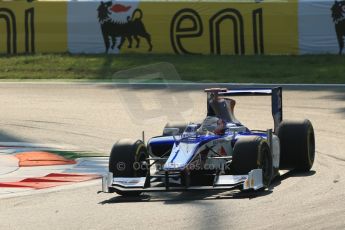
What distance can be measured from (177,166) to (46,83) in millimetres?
11968

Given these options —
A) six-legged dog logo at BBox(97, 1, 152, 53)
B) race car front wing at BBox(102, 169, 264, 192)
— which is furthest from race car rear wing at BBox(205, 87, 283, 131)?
six-legged dog logo at BBox(97, 1, 152, 53)

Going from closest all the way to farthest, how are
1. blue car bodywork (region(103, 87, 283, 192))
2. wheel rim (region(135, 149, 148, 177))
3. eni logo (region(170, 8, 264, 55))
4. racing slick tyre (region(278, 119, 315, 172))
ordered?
1. blue car bodywork (region(103, 87, 283, 192))
2. wheel rim (region(135, 149, 148, 177))
3. racing slick tyre (region(278, 119, 315, 172))
4. eni logo (region(170, 8, 264, 55))

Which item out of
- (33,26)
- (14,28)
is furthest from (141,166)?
(14,28)

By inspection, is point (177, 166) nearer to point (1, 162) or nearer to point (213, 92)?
point (213, 92)

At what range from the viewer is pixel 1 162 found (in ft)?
41.4

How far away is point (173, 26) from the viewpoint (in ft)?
76.1

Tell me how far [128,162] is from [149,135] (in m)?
4.54

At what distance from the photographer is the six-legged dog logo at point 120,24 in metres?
23.4

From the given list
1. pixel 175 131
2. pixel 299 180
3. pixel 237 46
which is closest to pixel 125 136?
pixel 175 131

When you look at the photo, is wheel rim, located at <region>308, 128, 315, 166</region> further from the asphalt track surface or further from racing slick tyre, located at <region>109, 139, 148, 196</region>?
racing slick tyre, located at <region>109, 139, 148, 196</region>

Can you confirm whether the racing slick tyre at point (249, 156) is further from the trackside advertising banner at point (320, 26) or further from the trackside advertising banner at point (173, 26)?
the trackside advertising banner at point (320, 26)

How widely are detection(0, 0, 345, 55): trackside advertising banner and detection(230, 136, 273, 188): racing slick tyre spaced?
12.5m

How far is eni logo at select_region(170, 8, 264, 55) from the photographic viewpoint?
74.0 ft

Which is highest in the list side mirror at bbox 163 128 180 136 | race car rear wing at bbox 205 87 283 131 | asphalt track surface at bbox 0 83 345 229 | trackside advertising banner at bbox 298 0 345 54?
trackside advertising banner at bbox 298 0 345 54
